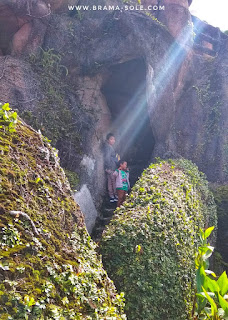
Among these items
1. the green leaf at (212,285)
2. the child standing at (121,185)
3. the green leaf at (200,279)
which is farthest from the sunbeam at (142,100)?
the green leaf at (212,285)

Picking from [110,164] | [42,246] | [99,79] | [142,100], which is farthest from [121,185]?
[42,246]

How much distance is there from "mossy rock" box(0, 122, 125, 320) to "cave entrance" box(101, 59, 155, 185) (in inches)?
291

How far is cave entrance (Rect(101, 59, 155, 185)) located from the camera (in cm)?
1140

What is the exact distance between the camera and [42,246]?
289 centimetres

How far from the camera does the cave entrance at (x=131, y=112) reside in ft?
37.4

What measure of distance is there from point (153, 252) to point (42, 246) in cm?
235

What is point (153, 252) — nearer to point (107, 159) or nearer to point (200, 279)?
point (200, 279)

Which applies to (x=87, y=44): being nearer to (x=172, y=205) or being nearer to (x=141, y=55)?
(x=141, y=55)

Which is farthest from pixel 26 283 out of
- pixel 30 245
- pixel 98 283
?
pixel 98 283

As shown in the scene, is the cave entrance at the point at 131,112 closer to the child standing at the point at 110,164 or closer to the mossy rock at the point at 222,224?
the child standing at the point at 110,164

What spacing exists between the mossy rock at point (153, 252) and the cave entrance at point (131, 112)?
194 inches

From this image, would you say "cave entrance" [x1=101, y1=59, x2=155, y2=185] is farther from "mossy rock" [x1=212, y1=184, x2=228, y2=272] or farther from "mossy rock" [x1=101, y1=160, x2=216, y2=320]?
"mossy rock" [x1=101, y1=160, x2=216, y2=320]

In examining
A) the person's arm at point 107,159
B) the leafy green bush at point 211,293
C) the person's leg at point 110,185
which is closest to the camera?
the leafy green bush at point 211,293

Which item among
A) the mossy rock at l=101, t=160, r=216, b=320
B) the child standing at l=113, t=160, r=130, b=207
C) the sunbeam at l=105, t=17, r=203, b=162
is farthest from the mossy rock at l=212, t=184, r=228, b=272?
the sunbeam at l=105, t=17, r=203, b=162
